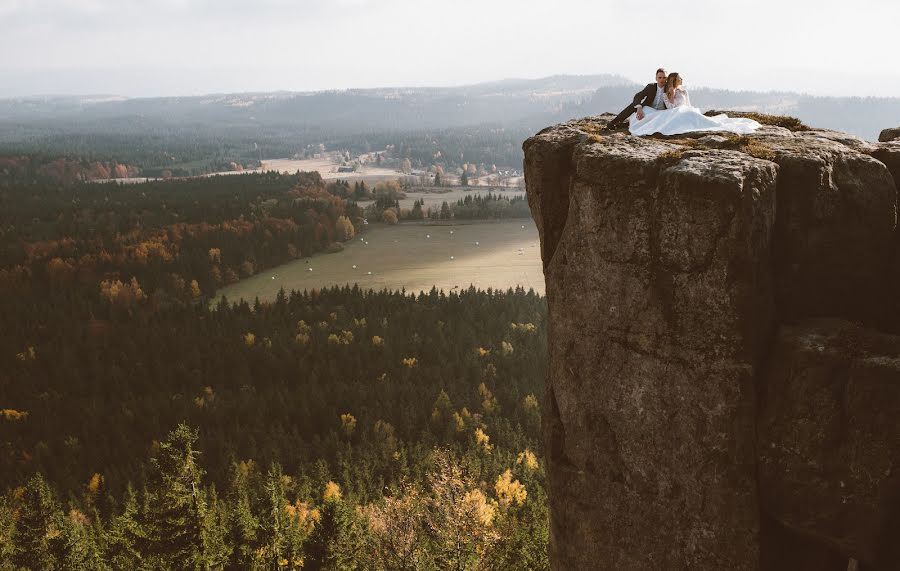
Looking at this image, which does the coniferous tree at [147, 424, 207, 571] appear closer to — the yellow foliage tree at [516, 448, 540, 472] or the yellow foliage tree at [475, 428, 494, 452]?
the yellow foliage tree at [516, 448, 540, 472]

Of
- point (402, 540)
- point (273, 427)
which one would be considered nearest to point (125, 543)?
point (402, 540)

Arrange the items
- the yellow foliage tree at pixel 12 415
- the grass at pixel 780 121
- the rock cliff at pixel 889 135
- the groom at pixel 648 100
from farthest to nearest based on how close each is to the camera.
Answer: the yellow foliage tree at pixel 12 415
the groom at pixel 648 100
the rock cliff at pixel 889 135
the grass at pixel 780 121

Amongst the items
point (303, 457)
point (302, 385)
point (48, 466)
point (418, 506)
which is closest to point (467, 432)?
point (303, 457)

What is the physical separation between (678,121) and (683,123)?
0.16 meters

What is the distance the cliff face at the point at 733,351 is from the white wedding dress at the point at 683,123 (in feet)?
5.76

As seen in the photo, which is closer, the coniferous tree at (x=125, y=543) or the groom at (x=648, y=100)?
the groom at (x=648, y=100)

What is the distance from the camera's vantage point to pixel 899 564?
1370 centimetres

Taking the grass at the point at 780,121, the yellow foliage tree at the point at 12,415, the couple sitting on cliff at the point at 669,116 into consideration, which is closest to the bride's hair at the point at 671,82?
the couple sitting on cliff at the point at 669,116

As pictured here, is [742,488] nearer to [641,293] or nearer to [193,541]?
[641,293]

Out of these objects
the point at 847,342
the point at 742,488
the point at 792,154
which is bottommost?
the point at 742,488

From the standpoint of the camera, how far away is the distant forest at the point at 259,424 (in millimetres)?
41250

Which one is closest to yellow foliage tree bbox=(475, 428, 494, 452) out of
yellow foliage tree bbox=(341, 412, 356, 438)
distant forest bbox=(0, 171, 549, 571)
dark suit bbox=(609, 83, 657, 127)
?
distant forest bbox=(0, 171, 549, 571)

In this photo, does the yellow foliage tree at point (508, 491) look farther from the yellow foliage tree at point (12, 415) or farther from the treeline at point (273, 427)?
the yellow foliage tree at point (12, 415)

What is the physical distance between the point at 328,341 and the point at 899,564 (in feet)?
333
